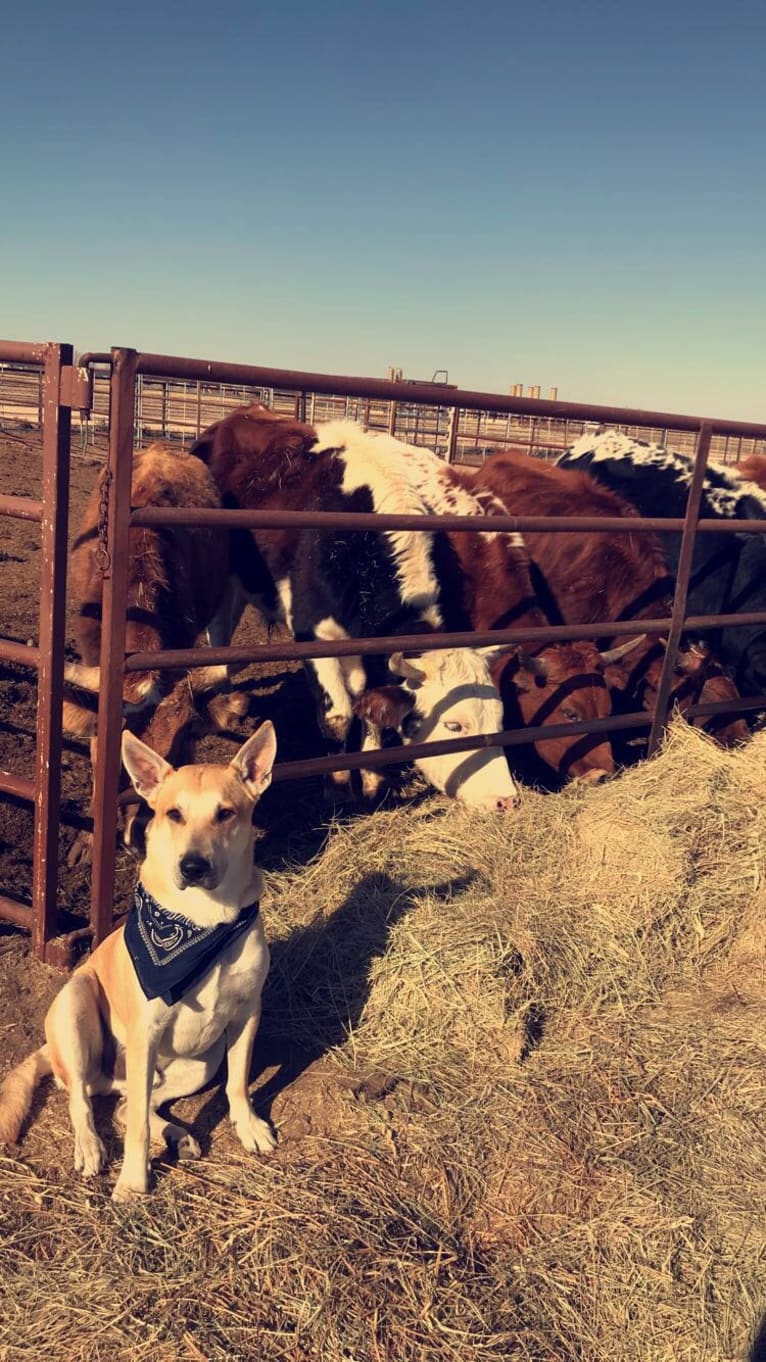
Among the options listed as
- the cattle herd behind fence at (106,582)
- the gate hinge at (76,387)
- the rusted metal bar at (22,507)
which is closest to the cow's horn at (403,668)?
the cattle herd behind fence at (106,582)

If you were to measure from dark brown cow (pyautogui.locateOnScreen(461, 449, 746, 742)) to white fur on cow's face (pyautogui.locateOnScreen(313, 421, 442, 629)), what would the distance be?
0.66 metres

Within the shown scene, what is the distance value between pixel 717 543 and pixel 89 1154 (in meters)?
5.50

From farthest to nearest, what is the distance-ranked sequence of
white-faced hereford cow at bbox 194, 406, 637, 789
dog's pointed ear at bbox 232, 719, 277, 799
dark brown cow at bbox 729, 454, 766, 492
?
dark brown cow at bbox 729, 454, 766, 492 < white-faced hereford cow at bbox 194, 406, 637, 789 < dog's pointed ear at bbox 232, 719, 277, 799

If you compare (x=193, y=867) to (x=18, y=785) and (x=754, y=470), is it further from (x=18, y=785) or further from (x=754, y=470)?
(x=754, y=470)

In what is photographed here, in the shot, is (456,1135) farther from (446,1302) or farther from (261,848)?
(261,848)

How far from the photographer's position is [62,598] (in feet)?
10.7

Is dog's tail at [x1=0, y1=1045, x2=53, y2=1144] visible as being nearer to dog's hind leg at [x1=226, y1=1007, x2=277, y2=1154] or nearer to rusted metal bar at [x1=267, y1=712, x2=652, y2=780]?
dog's hind leg at [x1=226, y1=1007, x2=277, y2=1154]

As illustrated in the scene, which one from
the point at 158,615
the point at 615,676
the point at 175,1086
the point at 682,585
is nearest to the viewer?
the point at 175,1086

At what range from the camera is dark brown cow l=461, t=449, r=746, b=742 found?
605 centimetres

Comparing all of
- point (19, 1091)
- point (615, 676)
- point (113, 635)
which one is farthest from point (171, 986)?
point (615, 676)

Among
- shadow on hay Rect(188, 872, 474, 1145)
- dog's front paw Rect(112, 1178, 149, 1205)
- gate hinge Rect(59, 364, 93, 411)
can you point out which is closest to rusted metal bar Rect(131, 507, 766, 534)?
gate hinge Rect(59, 364, 93, 411)

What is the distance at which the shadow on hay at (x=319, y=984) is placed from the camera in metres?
3.06

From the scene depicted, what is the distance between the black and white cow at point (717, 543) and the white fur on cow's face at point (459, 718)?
7.39 ft

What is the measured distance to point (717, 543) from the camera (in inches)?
266
